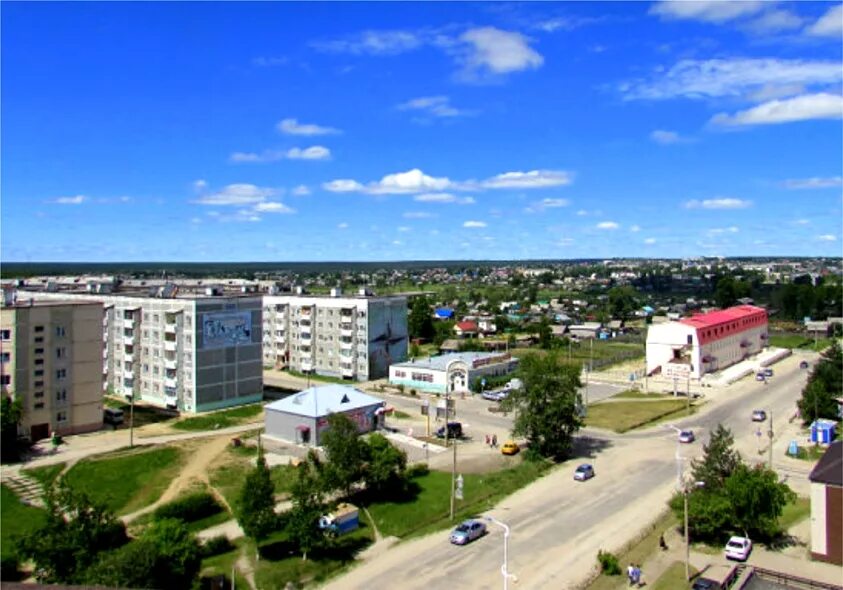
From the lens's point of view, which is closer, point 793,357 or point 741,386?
point 741,386

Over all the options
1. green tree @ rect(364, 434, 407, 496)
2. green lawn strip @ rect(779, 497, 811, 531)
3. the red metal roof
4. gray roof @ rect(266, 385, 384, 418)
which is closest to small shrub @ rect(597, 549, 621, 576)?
green lawn strip @ rect(779, 497, 811, 531)

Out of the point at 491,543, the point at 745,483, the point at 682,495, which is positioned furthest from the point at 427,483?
the point at 745,483

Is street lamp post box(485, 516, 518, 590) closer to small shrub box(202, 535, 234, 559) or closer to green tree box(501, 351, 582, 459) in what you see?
green tree box(501, 351, 582, 459)

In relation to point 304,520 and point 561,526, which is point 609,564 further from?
point 304,520

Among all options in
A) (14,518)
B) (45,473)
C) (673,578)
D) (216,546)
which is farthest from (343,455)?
(45,473)

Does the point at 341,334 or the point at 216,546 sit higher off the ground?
the point at 341,334

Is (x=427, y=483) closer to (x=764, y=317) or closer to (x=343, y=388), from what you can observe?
(x=343, y=388)

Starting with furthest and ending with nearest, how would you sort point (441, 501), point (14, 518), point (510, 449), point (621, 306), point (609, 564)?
1. point (621, 306)
2. point (510, 449)
3. point (441, 501)
4. point (14, 518)
5. point (609, 564)
